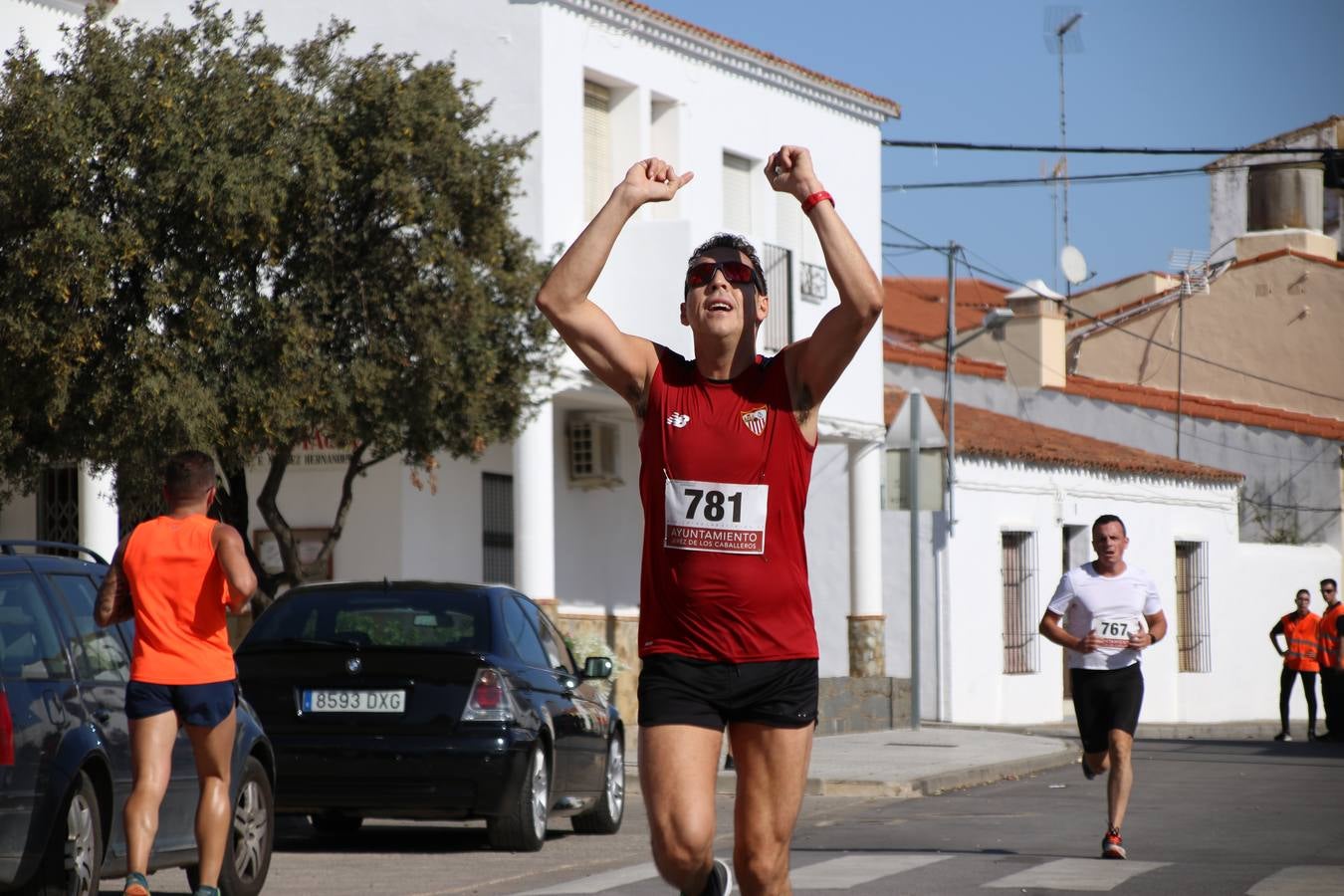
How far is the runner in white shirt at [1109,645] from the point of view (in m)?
11.5

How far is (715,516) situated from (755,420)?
0.29 meters

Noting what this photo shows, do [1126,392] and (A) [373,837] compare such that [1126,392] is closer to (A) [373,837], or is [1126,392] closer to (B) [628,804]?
(B) [628,804]

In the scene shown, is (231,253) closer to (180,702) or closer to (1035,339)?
(180,702)

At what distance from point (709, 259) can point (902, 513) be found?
25186mm

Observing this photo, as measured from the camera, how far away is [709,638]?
548cm

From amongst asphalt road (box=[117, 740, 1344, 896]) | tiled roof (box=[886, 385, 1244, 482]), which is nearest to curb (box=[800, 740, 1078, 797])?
asphalt road (box=[117, 740, 1344, 896])

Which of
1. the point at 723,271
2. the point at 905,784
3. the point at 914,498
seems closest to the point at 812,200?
the point at 723,271

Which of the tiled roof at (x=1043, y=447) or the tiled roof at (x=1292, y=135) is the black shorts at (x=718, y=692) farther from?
the tiled roof at (x=1292, y=135)

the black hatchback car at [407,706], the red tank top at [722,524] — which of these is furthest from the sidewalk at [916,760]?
the red tank top at [722,524]

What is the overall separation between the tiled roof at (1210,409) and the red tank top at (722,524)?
32.7 metres

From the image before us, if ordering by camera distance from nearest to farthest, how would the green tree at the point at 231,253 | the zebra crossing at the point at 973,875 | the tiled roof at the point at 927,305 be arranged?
the zebra crossing at the point at 973,875
the green tree at the point at 231,253
the tiled roof at the point at 927,305

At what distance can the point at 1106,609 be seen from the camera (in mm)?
11867

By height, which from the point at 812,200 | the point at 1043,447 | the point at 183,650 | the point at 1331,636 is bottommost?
the point at 1331,636

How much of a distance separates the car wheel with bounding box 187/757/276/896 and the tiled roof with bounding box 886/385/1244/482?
2069 centimetres
